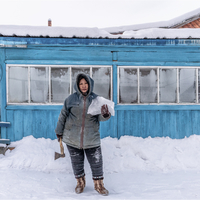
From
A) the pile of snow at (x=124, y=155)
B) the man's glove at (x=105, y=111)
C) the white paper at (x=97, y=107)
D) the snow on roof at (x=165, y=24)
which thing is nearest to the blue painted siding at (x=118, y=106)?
the pile of snow at (x=124, y=155)

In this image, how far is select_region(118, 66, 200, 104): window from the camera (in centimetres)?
520

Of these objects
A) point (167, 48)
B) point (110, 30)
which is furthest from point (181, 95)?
point (110, 30)

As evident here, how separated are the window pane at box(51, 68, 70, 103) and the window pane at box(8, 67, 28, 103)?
73 cm

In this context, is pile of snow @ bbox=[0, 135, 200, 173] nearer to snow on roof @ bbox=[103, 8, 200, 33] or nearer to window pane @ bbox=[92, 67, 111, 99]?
window pane @ bbox=[92, 67, 111, 99]

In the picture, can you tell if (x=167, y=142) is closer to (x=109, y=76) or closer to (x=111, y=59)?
(x=109, y=76)

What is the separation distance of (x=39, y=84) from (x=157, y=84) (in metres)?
3.31

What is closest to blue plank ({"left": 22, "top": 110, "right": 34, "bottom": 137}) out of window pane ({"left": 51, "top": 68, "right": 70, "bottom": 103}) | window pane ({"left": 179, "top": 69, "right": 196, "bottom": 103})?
window pane ({"left": 51, "top": 68, "right": 70, "bottom": 103})

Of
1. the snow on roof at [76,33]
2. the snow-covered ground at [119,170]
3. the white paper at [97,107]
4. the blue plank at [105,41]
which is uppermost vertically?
the snow on roof at [76,33]

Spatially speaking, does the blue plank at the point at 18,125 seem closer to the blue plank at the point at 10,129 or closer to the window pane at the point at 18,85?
the blue plank at the point at 10,129

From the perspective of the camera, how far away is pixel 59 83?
510cm

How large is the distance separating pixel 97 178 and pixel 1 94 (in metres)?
3.61

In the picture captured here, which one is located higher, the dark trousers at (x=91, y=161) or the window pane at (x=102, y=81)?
the window pane at (x=102, y=81)

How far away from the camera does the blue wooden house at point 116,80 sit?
190 inches

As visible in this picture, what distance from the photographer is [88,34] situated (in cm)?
468
